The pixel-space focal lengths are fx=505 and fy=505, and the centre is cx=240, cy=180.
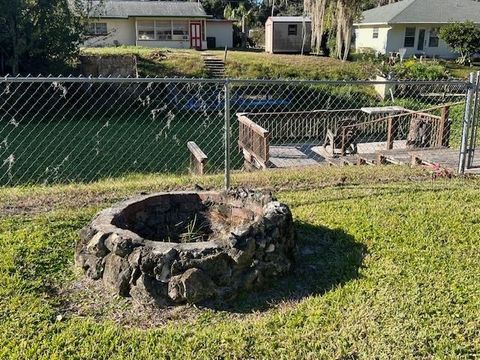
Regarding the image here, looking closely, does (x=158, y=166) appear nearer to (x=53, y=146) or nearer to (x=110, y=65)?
(x=53, y=146)

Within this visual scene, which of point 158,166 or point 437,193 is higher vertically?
point 437,193

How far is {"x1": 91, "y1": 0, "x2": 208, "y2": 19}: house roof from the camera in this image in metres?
31.6

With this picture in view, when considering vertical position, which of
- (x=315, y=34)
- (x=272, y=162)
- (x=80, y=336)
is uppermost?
(x=315, y=34)

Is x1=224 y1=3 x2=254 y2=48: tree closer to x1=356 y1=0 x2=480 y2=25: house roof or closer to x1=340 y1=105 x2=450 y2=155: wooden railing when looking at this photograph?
x1=356 y1=0 x2=480 y2=25: house roof

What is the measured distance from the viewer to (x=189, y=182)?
21.3ft

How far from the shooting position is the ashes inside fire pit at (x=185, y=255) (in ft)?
11.5

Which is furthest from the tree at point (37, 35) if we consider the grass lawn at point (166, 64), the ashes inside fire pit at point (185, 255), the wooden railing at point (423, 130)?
the ashes inside fire pit at point (185, 255)

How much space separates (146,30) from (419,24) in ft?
55.6

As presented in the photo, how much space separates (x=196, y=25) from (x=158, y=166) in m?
→ 22.6

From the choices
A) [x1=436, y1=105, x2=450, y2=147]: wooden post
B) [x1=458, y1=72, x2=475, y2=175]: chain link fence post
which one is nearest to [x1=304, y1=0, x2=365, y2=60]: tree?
[x1=436, y1=105, x2=450, y2=147]: wooden post

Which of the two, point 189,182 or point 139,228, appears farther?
point 189,182

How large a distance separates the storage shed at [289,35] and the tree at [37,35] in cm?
1321

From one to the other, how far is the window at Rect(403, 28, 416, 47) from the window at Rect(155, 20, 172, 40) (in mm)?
14842

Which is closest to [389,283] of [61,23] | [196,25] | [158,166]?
[158,166]
